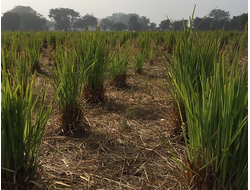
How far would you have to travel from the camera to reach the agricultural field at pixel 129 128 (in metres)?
1.00

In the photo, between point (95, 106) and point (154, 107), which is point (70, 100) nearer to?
point (95, 106)

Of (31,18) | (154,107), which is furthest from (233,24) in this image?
(154,107)

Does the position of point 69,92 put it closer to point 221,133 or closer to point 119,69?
point 221,133

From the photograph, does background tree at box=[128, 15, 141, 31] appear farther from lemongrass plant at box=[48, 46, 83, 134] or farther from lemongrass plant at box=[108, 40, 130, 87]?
lemongrass plant at box=[48, 46, 83, 134]

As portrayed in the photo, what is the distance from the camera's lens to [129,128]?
7.14 feet

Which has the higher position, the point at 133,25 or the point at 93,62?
the point at 133,25


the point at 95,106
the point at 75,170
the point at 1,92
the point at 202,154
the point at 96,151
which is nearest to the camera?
the point at 1,92

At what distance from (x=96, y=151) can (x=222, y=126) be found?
1054 mm

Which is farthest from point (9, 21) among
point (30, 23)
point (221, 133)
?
point (221, 133)

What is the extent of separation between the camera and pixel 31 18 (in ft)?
175

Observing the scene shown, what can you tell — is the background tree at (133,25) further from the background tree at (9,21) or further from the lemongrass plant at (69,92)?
the lemongrass plant at (69,92)

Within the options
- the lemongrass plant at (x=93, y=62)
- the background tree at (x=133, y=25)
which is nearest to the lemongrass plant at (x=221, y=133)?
the lemongrass plant at (x=93, y=62)

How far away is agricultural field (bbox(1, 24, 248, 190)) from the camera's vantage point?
100 cm

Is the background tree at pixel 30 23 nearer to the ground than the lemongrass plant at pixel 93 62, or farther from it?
farther from it
